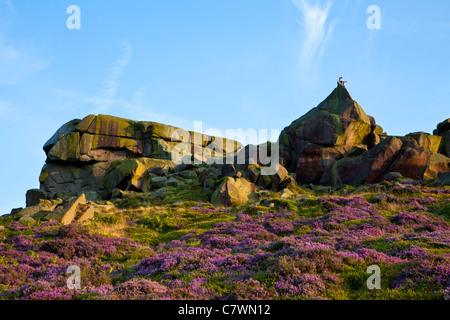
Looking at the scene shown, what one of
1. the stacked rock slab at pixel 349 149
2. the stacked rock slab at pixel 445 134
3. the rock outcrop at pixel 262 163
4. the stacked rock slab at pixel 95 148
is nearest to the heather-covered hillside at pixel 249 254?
the rock outcrop at pixel 262 163

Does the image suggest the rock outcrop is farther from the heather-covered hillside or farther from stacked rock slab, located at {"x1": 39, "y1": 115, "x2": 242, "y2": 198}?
the heather-covered hillside

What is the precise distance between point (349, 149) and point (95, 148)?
183ft

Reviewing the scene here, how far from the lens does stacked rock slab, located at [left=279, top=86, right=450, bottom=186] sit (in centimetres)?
4181

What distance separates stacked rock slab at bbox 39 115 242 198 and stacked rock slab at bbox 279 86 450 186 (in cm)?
3545

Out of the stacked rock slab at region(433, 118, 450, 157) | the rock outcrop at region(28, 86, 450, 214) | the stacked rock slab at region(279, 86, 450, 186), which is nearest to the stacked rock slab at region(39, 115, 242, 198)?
the rock outcrop at region(28, 86, 450, 214)

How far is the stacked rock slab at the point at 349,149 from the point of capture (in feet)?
137

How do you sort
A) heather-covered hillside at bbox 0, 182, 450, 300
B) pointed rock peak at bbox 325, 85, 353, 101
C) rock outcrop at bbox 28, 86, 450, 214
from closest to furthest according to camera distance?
1. heather-covered hillside at bbox 0, 182, 450, 300
2. rock outcrop at bbox 28, 86, 450, 214
3. pointed rock peak at bbox 325, 85, 353, 101

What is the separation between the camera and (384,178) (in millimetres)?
40844

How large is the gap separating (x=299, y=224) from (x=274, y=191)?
57.0 feet

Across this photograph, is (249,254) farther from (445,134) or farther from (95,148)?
(95,148)

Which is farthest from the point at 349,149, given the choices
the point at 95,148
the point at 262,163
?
the point at 95,148

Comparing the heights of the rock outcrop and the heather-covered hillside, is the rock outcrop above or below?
above

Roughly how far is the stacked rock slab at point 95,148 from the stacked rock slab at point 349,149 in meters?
35.4

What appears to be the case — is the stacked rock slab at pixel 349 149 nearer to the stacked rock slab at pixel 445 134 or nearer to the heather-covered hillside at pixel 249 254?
the stacked rock slab at pixel 445 134
